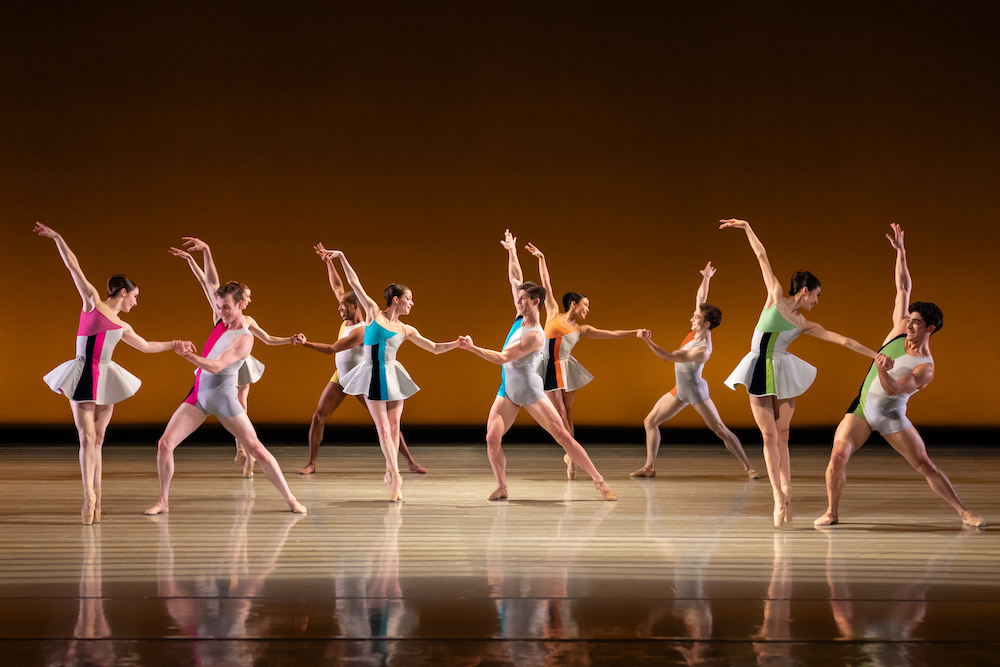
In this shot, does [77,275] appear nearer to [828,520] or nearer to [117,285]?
[117,285]

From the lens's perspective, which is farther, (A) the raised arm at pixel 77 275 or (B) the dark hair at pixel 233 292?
(B) the dark hair at pixel 233 292

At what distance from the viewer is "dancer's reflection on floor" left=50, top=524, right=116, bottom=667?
264cm

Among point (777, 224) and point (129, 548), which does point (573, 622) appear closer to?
point (129, 548)

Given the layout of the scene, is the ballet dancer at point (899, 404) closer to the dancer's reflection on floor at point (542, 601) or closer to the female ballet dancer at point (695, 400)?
the dancer's reflection on floor at point (542, 601)

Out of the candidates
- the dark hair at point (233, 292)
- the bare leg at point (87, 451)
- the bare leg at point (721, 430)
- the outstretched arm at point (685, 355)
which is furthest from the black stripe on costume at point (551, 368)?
the bare leg at point (87, 451)

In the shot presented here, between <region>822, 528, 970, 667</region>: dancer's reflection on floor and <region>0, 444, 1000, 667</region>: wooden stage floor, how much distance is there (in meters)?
0.01

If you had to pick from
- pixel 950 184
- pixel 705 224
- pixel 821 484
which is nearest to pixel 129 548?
pixel 821 484

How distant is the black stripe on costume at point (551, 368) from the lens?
6746 mm

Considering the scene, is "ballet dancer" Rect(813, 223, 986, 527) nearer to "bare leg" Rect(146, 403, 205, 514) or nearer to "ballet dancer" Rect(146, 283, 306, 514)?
"ballet dancer" Rect(146, 283, 306, 514)

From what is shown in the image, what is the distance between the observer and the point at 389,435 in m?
5.79

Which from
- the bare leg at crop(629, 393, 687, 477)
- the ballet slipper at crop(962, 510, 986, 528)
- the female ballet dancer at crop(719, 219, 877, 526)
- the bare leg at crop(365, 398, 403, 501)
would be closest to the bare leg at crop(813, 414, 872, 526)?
the female ballet dancer at crop(719, 219, 877, 526)

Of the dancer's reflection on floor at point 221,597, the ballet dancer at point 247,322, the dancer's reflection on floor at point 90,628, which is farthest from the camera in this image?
the ballet dancer at point 247,322

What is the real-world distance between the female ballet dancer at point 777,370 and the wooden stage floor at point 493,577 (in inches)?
11.7

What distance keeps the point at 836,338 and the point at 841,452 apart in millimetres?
600
